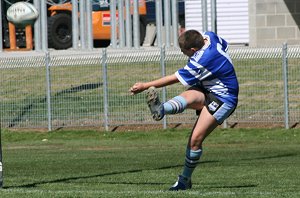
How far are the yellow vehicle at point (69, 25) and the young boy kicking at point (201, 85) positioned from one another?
2301cm

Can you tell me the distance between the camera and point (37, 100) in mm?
26453

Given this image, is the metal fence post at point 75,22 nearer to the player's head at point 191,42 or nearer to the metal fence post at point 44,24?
the metal fence post at point 44,24

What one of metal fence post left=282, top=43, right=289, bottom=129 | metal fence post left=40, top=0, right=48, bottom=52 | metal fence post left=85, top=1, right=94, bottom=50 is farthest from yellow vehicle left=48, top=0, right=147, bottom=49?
metal fence post left=282, top=43, right=289, bottom=129

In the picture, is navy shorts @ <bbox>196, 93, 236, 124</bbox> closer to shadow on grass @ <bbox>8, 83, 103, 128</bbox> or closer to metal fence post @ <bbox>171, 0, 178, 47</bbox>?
shadow on grass @ <bbox>8, 83, 103, 128</bbox>

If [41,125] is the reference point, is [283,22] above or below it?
above

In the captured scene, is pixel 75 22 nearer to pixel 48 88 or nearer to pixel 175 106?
pixel 48 88

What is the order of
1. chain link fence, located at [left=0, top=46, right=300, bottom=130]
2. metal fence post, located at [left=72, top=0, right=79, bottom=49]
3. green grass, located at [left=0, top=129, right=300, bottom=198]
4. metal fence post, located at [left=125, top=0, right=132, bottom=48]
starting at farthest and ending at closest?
metal fence post, located at [left=125, top=0, right=132, bottom=48] → metal fence post, located at [left=72, top=0, right=79, bottom=49] → chain link fence, located at [left=0, top=46, right=300, bottom=130] → green grass, located at [left=0, top=129, right=300, bottom=198]

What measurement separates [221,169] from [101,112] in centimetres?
1007

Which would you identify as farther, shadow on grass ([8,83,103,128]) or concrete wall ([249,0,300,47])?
concrete wall ([249,0,300,47])

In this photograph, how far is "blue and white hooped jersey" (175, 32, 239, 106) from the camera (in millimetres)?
11570

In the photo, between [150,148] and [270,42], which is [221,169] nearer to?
[150,148]

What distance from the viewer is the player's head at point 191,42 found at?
11.6 m

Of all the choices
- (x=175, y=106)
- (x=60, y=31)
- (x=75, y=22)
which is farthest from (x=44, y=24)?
(x=175, y=106)

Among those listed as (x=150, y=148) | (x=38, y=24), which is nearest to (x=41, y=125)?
(x=150, y=148)
